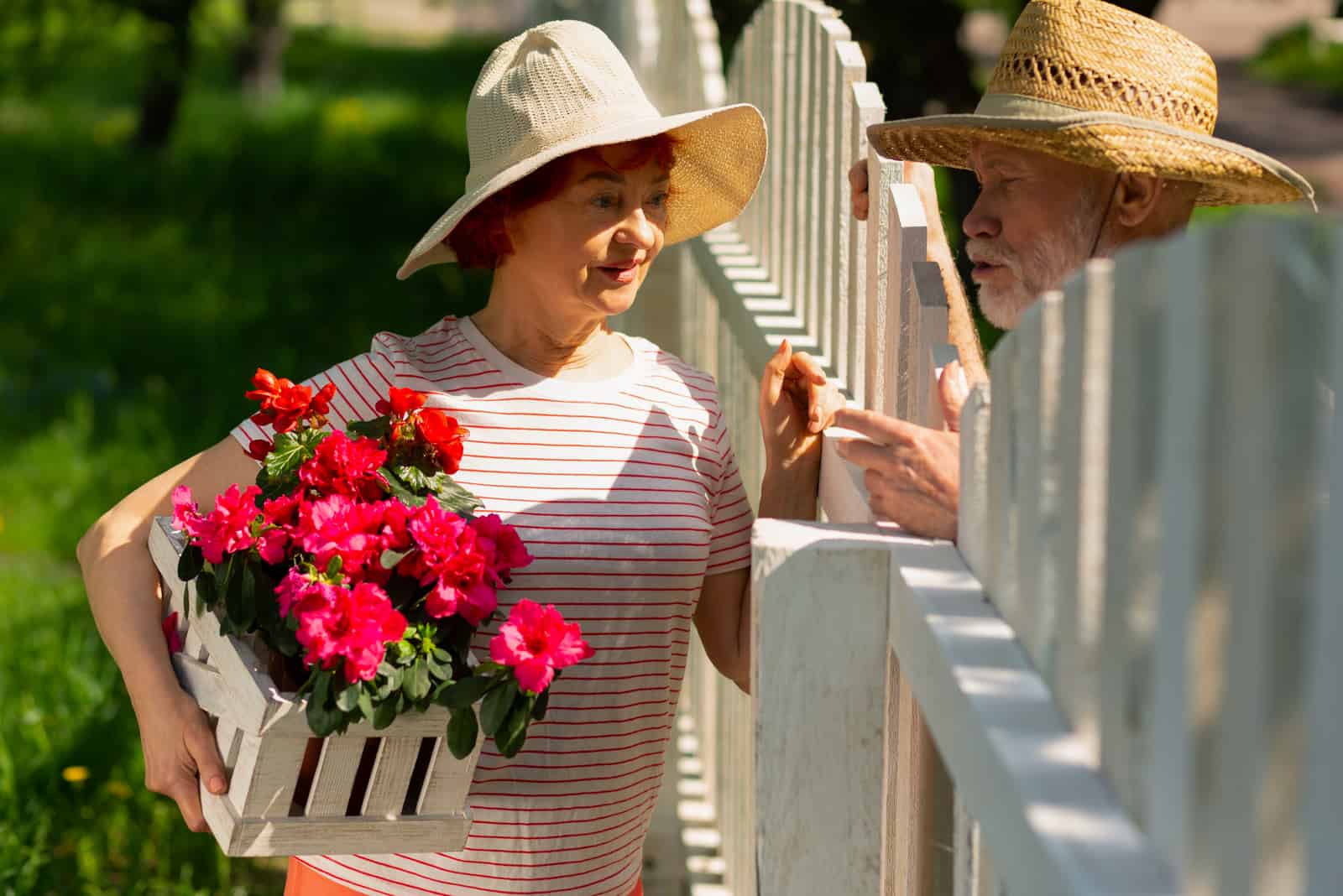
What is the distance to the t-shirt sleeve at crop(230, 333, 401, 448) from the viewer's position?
2.31 metres

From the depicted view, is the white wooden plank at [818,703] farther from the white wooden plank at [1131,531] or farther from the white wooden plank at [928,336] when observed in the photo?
the white wooden plank at [1131,531]

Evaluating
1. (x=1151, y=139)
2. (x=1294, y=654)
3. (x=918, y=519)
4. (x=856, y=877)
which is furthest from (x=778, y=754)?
(x=1151, y=139)

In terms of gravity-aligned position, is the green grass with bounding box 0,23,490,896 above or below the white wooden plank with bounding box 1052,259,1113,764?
below

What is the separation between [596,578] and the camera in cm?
230

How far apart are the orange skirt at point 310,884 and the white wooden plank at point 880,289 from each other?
0.85 m

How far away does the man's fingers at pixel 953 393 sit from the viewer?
1.80 metres

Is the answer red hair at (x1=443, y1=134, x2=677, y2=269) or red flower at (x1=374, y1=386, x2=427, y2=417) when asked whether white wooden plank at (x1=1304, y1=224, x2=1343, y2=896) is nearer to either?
red flower at (x1=374, y1=386, x2=427, y2=417)

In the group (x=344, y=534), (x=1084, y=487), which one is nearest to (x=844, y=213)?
(x=344, y=534)

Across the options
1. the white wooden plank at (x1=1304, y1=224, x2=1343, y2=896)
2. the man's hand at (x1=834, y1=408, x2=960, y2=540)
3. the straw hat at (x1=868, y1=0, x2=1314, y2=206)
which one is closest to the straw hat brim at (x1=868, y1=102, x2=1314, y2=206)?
the straw hat at (x1=868, y1=0, x2=1314, y2=206)

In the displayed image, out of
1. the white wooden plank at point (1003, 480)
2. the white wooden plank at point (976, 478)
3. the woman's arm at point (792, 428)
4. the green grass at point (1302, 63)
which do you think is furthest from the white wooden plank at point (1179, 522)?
the green grass at point (1302, 63)

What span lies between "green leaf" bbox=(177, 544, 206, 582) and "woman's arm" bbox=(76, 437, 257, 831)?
0.24 meters

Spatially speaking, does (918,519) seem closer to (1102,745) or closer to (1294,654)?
(1102,745)

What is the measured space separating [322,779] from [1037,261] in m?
1.21

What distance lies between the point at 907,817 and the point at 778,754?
1.00ft
